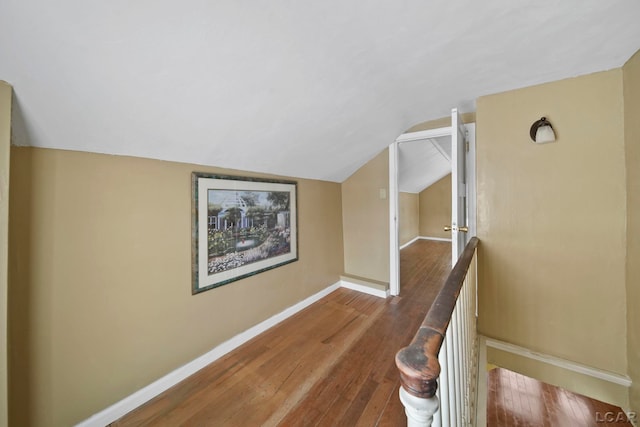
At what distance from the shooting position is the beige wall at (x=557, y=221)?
1.61 m

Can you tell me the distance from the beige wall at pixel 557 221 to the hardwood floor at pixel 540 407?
315 mm

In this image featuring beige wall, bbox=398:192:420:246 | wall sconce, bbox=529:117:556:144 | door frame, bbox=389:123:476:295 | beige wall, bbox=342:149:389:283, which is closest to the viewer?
wall sconce, bbox=529:117:556:144

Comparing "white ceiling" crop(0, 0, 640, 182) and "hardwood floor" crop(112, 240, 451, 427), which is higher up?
"white ceiling" crop(0, 0, 640, 182)

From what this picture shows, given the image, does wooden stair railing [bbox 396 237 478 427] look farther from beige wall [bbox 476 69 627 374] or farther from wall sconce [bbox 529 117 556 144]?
wall sconce [bbox 529 117 556 144]

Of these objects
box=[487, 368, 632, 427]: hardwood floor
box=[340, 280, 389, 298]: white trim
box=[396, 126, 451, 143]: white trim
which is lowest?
box=[487, 368, 632, 427]: hardwood floor

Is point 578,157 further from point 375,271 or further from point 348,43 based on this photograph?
point 375,271

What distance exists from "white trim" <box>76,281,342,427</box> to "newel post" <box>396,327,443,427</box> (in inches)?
68.7

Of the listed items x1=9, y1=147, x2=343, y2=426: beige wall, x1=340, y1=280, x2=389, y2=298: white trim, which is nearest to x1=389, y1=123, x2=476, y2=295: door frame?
x1=340, y1=280, x2=389, y2=298: white trim

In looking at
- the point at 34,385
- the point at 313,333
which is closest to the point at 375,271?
the point at 313,333

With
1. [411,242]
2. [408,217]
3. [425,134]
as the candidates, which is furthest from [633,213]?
[411,242]

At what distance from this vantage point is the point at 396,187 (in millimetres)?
2924

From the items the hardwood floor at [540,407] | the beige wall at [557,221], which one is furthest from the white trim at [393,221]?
the hardwood floor at [540,407]

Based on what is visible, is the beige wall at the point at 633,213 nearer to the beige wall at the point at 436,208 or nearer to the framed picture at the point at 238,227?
the framed picture at the point at 238,227

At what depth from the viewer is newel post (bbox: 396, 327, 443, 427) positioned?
0.51 meters
